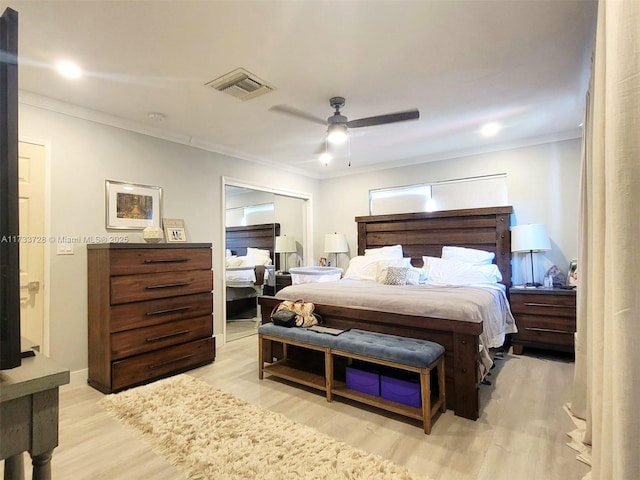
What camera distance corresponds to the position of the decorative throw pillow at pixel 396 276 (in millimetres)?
3762

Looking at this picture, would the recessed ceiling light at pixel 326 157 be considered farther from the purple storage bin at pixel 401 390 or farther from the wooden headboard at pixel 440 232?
the purple storage bin at pixel 401 390

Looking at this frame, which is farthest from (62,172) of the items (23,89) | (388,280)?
(388,280)

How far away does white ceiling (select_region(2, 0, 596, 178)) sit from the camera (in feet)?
5.91

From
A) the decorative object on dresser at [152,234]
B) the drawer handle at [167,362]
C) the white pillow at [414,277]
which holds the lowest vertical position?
the drawer handle at [167,362]

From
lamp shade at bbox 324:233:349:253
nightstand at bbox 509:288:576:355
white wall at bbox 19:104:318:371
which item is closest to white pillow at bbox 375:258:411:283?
lamp shade at bbox 324:233:349:253

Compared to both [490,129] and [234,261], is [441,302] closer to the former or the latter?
[490,129]

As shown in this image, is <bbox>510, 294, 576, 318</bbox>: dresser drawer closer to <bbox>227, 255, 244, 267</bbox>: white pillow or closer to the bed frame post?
the bed frame post

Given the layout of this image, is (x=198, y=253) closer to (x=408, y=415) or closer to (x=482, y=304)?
(x=408, y=415)

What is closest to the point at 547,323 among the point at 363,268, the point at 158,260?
the point at 363,268

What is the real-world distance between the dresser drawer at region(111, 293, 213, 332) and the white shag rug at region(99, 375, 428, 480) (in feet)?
1.87

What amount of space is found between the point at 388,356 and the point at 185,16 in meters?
2.40

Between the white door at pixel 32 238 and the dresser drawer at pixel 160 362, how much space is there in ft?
2.17

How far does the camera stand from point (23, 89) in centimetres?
260

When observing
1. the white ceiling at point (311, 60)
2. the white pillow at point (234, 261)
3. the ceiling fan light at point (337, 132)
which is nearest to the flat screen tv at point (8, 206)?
the white ceiling at point (311, 60)
